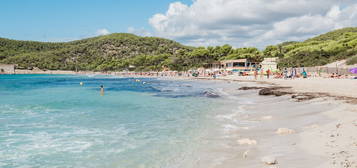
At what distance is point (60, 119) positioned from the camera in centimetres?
1385

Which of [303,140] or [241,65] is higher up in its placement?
[241,65]

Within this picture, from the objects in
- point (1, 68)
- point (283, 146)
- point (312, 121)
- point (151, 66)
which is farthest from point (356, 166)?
point (1, 68)

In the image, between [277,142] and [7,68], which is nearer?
[277,142]

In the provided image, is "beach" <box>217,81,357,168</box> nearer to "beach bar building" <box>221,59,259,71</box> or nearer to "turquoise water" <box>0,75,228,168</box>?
"turquoise water" <box>0,75,228,168</box>

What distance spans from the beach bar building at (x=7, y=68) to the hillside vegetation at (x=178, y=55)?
6.32 meters

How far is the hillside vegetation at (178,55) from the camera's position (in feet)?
220

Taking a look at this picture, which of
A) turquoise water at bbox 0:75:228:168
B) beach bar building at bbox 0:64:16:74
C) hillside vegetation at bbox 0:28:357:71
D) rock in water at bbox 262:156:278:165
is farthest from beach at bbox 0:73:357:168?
beach bar building at bbox 0:64:16:74

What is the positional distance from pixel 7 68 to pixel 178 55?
109850 mm

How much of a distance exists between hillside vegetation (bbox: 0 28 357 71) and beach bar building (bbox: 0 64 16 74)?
20.7 feet

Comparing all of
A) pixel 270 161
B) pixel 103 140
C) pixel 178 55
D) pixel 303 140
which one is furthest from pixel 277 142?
pixel 178 55

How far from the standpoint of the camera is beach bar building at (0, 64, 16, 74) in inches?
6531

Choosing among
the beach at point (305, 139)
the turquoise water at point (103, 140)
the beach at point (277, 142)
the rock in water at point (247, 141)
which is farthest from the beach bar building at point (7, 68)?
the rock in water at point (247, 141)

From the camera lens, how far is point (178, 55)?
117750mm

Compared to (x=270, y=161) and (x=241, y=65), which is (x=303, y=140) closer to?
(x=270, y=161)
